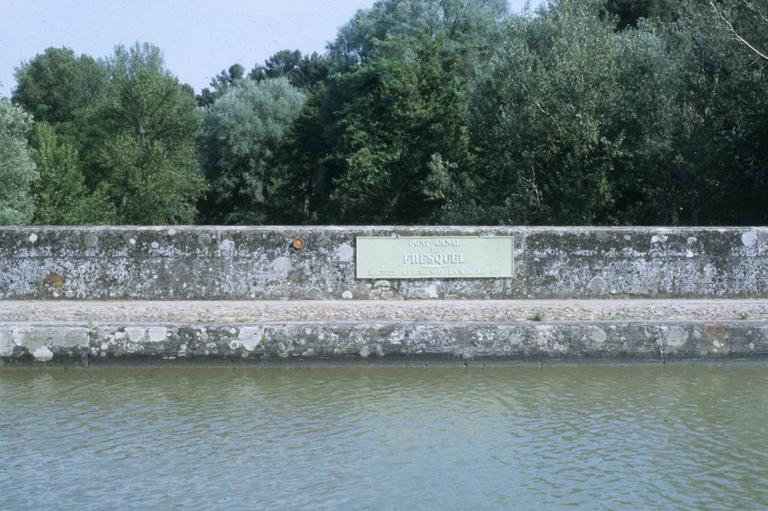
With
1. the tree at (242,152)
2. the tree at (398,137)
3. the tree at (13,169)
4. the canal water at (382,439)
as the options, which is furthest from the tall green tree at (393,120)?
the canal water at (382,439)

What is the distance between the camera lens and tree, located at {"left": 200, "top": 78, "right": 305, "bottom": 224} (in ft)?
172

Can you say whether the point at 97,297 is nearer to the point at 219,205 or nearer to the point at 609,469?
the point at 609,469

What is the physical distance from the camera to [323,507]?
5430 mm

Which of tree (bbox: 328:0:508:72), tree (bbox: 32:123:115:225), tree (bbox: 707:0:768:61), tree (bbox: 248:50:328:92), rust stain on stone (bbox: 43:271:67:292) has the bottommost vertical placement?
rust stain on stone (bbox: 43:271:67:292)

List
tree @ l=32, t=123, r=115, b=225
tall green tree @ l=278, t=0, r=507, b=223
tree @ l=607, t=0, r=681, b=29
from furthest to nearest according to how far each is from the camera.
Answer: tree @ l=607, t=0, r=681, b=29, tree @ l=32, t=123, r=115, b=225, tall green tree @ l=278, t=0, r=507, b=223

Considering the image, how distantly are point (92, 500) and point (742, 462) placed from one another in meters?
4.19

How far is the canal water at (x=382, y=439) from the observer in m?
5.66

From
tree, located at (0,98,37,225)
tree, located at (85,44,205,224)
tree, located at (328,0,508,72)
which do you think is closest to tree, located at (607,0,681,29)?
tree, located at (328,0,508,72)

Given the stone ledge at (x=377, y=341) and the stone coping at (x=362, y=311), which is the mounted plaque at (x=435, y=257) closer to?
the stone coping at (x=362, y=311)

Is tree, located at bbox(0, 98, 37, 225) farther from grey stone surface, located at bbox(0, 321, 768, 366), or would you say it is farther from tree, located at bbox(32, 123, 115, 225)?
grey stone surface, located at bbox(0, 321, 768, 366)

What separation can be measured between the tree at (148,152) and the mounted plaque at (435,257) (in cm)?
3271

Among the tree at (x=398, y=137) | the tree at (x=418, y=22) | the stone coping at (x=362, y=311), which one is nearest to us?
the stone coping at (x=362, y=311)

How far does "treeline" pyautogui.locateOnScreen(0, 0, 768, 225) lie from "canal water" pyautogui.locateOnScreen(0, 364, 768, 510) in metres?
13.0

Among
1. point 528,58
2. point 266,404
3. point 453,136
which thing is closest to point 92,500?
point 266,404
